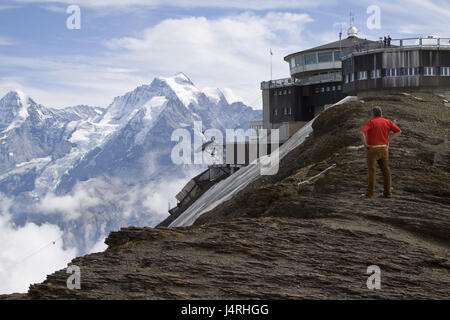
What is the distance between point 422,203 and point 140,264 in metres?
6.96

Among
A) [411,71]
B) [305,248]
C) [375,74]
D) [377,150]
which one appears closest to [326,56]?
[375,74]

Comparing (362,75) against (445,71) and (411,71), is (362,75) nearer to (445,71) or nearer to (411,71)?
(411,71)

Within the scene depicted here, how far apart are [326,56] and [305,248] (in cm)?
7138

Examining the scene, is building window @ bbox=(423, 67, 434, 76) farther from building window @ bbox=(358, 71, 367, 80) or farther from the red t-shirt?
the red t-shirt

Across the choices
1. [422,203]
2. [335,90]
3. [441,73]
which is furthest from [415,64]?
[422,203]

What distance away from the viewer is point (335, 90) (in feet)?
252

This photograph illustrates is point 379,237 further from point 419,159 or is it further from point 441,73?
point 441,73

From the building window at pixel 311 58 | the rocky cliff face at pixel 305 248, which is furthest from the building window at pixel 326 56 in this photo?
the rocky cliff face at pixel 305 248

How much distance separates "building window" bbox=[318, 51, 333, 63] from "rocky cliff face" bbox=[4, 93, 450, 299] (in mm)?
63773

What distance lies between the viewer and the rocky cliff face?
33.4ft

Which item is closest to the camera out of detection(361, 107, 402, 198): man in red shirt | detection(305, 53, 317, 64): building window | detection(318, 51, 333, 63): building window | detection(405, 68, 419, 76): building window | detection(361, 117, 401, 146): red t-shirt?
detection(361, 107, 402, 198): man in red shirt

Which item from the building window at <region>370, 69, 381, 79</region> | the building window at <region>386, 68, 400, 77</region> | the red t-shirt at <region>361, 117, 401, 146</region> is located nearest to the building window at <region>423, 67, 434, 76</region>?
the building window at <region>386, 68, 400, 77</region>

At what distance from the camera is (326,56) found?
8088cm

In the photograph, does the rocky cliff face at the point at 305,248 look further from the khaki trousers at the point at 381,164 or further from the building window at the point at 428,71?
the building window at the point at 428,71
